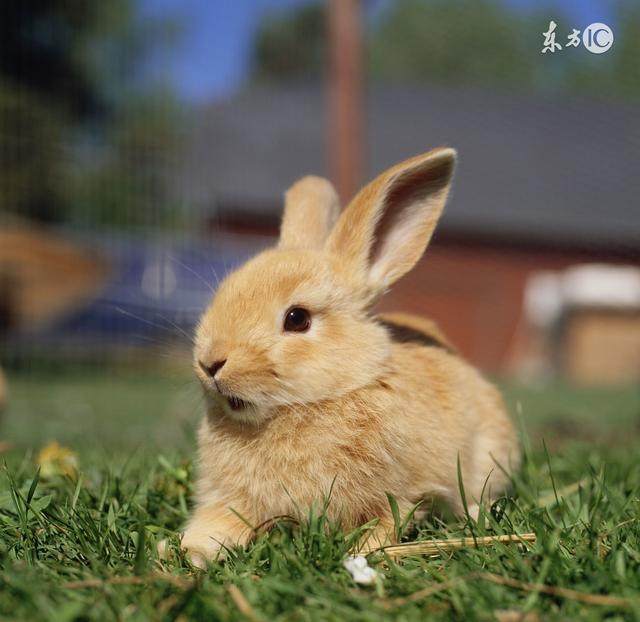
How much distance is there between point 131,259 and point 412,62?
1361cm

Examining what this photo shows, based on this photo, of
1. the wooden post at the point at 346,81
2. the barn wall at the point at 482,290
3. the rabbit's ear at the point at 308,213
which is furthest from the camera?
the barn wall at the point at 482,290

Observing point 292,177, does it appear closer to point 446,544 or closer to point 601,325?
point 601,325

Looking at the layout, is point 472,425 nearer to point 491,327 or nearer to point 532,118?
point 491,327

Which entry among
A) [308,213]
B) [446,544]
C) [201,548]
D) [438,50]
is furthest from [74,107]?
[446,544]

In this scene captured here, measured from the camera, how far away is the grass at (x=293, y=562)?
1293 mm

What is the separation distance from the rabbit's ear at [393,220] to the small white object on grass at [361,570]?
83 cm

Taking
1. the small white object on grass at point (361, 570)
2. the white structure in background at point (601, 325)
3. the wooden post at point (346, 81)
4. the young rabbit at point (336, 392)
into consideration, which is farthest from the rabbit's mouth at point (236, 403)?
the white structure in background at point (601, 325)

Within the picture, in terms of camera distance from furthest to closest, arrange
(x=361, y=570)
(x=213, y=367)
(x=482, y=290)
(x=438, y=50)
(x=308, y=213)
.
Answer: (x=438, y=50) → (x=482, y=290) → (x=308, y=213) → (x=213, y=367) → (x=361, y=570)

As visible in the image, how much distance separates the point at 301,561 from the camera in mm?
1543

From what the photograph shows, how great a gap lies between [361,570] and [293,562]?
0.44 ft

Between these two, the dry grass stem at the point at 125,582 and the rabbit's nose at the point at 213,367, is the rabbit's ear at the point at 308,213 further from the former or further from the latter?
the dry grass stem at the point at 125,582

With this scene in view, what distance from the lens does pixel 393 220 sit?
7.35ft

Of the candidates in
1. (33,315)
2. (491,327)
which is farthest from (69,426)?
(491,327)

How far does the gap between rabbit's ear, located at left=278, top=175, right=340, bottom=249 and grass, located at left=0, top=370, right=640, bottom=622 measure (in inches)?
23.7
